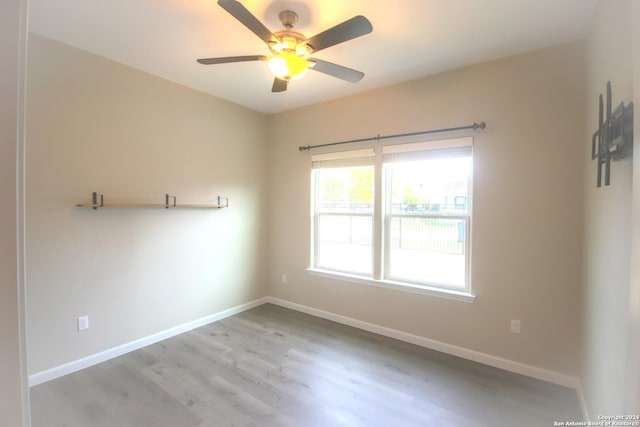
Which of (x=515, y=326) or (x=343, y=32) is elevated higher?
(x=343, y=32)

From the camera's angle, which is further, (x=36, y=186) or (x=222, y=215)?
(x=222, y=215)

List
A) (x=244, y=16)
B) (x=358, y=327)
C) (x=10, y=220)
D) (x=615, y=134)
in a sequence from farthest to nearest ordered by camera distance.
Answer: (x=358, y=327) < (x=244, y=16) < (x=615, y=134) < (x=10, y=220)

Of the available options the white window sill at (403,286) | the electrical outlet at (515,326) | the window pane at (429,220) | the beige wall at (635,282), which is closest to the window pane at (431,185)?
the window pane at (429,220)

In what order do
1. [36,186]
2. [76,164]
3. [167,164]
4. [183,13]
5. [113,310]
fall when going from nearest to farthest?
[183,13]
[36,186]
[76,164]
[113,310]
[167,164]

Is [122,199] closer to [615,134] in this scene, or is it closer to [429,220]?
[429,220]

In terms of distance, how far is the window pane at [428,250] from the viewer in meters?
2.96

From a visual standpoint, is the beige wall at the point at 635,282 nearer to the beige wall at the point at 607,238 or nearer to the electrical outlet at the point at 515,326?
the beige wall at the point at 607,238

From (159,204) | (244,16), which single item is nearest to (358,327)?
(159,204)

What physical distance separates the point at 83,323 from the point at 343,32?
10.3ft

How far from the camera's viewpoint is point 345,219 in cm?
379

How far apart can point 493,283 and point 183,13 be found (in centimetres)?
329

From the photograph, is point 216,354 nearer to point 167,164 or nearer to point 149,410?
point 149,410

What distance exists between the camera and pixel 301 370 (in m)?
2.62

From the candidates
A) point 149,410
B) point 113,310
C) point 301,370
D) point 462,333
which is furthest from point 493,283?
point 113,310
